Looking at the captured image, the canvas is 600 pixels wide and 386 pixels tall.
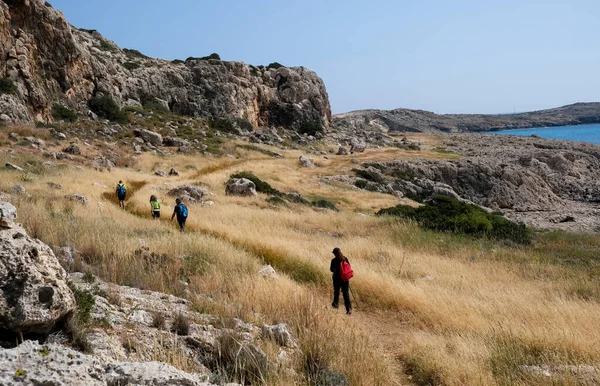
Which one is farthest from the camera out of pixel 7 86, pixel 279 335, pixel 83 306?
pixel 7 86

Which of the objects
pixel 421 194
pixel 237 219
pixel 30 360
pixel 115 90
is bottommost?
pixel 421 194

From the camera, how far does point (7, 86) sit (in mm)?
36406

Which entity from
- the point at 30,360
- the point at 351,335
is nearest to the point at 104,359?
the point at 30,360

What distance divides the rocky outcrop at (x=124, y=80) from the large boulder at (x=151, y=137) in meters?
8.84

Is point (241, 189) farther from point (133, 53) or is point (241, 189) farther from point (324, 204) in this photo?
point (133, 53)

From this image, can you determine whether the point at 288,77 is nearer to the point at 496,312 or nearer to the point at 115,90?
the point at 115,90

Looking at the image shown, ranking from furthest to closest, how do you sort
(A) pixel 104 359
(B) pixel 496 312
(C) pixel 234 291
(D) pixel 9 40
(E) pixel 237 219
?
(D) pixel 9 40, (E) pixel 237 219, (B) pixel 496 312, (C) pixel 234 291, (A) pixel 104 359

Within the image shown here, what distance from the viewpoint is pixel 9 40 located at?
131 feet

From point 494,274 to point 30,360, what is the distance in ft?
41.6

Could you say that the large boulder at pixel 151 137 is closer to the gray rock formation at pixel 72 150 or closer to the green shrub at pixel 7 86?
the gray rock formation at pixel 72 150

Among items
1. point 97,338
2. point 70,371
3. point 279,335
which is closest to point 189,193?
point 279,335

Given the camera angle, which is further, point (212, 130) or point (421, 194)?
point (212, 130)

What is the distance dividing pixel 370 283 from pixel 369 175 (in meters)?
33.8

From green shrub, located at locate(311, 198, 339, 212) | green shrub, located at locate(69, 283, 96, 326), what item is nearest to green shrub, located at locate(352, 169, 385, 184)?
green shrub, located at locate(311, 198, 339, 212)
